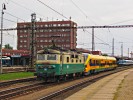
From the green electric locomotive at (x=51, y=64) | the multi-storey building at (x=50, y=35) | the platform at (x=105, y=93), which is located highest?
the multi-storey building at (x=50, y=35)

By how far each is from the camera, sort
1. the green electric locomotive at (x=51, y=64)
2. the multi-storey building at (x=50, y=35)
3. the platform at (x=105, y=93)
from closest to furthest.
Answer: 1. the platform at (x=105, y=93)
2. the green electric locomotive at (x=51, y=64)
3. the multi-storey building at (x=50, y=35)

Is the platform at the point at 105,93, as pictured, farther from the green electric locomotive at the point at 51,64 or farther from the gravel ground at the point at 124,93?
the green electric locomotive at the point at 51,64

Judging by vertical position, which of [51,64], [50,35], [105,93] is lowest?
[105,93]

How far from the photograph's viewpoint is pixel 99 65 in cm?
5531

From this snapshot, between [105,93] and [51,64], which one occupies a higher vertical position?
[51,64]

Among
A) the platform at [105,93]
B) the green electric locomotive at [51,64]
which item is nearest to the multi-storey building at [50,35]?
the green electric locomotive at [51,64]

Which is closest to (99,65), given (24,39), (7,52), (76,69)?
(76,69)

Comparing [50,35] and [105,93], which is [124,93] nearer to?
[105,93]

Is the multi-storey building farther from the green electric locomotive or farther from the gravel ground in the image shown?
the gravel ground

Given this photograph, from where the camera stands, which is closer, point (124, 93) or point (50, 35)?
point (124, 93)

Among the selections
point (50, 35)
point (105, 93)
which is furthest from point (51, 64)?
point (50, 35)

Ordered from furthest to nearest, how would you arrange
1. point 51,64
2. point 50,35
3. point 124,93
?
1. point 50,35
2. point 51,64
3. point 124,93

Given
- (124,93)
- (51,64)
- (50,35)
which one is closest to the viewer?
(124,93)

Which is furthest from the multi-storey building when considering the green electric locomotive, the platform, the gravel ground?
the gravel ground
